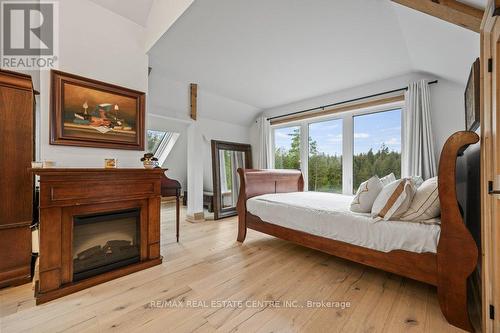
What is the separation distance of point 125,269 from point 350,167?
138 inches

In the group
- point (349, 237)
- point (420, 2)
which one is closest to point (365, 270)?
point (349, 237)

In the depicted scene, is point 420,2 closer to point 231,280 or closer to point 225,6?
point 225,6

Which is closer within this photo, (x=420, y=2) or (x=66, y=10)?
(x=420, y=2)

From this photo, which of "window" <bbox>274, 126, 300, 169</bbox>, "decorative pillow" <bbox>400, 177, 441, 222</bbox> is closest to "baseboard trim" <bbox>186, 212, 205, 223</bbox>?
"window" <bbox>274, 126, 300, 169</bbox>

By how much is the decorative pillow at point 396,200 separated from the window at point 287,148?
2.67 m

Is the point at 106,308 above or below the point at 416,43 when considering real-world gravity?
below

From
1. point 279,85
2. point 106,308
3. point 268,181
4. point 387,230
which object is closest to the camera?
point 106,308

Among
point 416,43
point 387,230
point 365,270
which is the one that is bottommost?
point 365,270

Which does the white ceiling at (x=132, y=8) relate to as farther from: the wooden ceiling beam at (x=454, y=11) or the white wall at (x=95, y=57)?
the wooden ceiling beam at (x=454, y=11)

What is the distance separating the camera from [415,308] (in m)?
1.51

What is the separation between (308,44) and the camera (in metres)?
2.39

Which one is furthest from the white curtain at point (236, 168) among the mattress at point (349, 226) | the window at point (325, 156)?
the mattress at point (349, 226)

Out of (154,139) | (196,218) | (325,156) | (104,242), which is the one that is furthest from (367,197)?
(154,139)

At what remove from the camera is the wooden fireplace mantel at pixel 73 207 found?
1.61 meters
